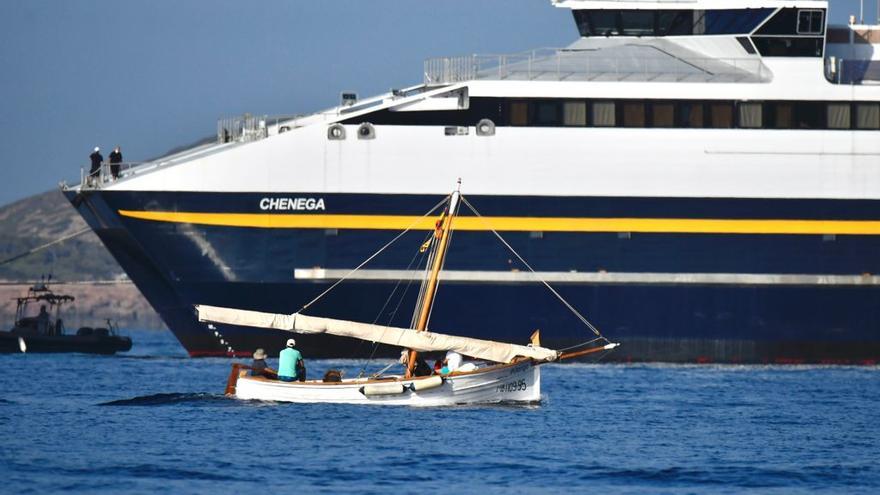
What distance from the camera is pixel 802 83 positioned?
2347 inches

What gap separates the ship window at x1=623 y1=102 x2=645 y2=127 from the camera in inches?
2319

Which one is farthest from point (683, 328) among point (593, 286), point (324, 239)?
point (324, 239)

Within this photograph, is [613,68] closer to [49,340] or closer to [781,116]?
[781,116]

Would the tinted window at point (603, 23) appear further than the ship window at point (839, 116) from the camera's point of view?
Yes

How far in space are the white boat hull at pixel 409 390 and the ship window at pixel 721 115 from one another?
17576 mm

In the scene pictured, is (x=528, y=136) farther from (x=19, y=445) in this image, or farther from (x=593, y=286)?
(x=19, y=445)

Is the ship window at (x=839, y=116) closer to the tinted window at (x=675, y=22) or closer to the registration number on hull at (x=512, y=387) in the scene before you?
the tinted window at (x=675, y=22)

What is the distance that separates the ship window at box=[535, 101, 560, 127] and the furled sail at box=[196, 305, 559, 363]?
14.4 metres

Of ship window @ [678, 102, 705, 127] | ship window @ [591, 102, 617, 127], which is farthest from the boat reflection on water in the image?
ship window @ [678, 102, 705, 127]

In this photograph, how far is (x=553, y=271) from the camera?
5744 cm

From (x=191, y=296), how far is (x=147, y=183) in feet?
13.5

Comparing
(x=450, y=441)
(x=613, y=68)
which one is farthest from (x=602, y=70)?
(x=450, y=441)

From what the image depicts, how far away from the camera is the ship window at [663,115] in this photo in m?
59.0

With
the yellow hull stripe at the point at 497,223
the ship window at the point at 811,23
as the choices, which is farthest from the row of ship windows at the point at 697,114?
the yellow hull stripe at the point at 497,223
